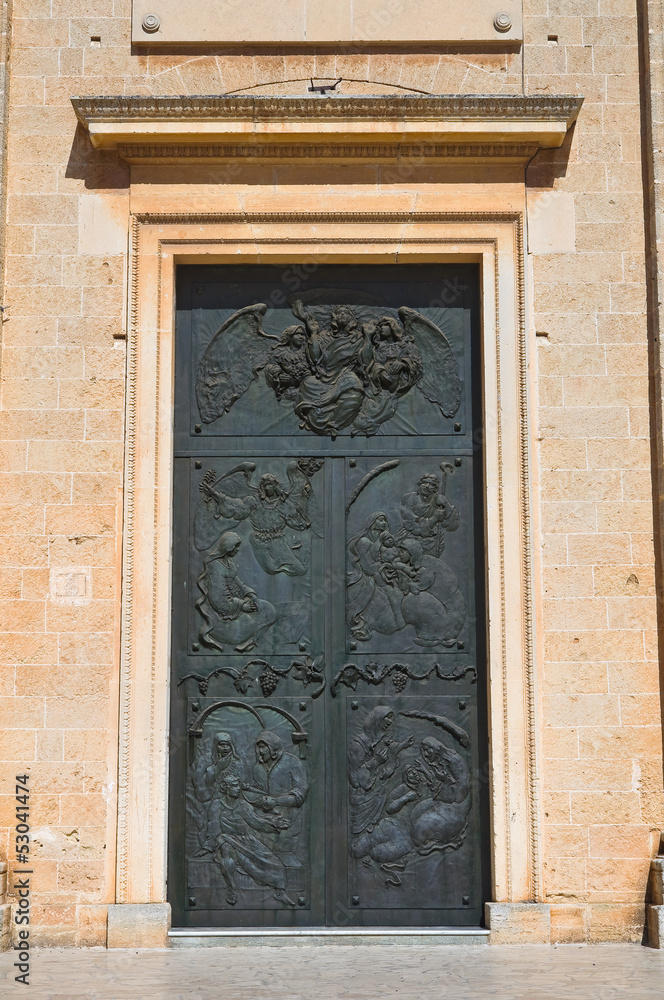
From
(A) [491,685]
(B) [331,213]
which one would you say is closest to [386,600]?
(A) [491,685]

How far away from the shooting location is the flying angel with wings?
786cm

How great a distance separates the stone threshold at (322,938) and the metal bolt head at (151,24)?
5886 mm

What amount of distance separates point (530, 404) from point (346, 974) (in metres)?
3.66

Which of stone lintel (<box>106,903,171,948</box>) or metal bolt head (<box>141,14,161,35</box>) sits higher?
metal bolt head (<box>141,14,161,35</box>)

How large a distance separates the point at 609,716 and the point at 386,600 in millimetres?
1602

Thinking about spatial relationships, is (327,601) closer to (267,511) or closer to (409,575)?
(409,575)

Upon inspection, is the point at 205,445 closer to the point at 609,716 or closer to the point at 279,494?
the point at 279,494

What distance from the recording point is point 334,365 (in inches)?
317

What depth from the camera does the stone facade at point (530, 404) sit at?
7.36 metres

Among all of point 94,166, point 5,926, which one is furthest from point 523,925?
point 94,166

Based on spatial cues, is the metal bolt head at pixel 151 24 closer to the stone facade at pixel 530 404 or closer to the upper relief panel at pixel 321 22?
the upper relief panel at pixel 321 22

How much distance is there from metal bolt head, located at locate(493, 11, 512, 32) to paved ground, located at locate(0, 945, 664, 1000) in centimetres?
595

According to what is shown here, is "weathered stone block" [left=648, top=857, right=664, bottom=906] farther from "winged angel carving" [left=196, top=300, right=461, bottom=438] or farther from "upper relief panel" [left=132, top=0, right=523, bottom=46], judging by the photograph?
"upper relief panel" [left=132, top=0, right=523, bottom=46]

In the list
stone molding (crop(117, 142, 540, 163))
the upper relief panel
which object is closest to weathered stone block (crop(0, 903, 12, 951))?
stone molding (crop(117, 142, 540, 163))
